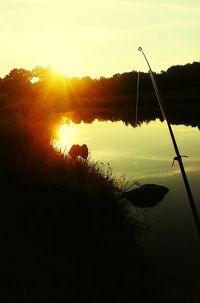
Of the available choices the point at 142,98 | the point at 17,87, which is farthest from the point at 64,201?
the point at 142,98

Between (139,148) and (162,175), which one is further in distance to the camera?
(139,148)

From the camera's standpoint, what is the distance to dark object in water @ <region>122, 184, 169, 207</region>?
15969mm

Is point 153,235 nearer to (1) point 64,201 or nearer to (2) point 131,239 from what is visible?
(2) point 131,239

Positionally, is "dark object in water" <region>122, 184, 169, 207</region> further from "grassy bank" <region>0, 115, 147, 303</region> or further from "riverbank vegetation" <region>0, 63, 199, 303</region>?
"grassy bank" <region>0, 115, 147, 303</region>

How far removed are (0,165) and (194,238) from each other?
18.2 feet

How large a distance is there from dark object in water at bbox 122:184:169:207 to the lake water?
0.91 ft

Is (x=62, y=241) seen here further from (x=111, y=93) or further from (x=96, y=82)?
(x=96, y=82)

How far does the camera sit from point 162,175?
2170 centimetres

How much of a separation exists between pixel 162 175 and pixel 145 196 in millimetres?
5532

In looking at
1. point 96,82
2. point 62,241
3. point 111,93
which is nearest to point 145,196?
point 62,241

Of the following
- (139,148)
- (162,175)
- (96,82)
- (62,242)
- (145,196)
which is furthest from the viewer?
(96,82)

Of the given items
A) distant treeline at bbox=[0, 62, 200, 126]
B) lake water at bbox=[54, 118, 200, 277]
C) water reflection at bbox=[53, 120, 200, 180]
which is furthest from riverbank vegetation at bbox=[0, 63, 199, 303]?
distant treeline at bbox=[0, 62, 200, 126]

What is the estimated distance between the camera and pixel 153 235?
1294 cm

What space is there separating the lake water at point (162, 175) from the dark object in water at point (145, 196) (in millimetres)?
277
